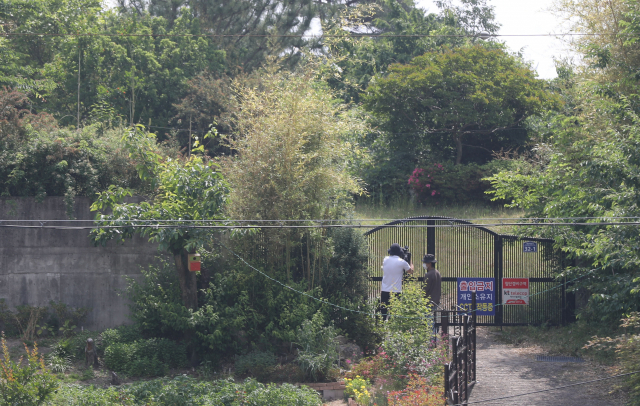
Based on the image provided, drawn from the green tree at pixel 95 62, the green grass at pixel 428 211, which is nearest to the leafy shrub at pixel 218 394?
the green grass at pixel 428 211

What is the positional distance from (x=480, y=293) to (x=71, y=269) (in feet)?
26.7

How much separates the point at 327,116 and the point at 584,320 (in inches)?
253

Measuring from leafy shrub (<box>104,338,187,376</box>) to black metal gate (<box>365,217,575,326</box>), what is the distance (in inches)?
165

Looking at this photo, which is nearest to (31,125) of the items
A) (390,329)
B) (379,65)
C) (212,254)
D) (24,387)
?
(212,254)

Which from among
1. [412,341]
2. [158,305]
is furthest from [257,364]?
[412,341]

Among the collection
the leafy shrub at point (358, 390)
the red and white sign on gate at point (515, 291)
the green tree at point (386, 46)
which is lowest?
the leafy shrub at point (358, 390)

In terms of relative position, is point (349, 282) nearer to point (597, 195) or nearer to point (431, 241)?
point (431, 241)

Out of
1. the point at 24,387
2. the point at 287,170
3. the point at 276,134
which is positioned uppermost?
the point at 276,134

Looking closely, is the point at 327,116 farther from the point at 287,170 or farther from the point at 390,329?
the point at 390,329

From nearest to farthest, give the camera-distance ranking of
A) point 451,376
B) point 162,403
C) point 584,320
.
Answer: point 451,376
point 162,403
point 584,320

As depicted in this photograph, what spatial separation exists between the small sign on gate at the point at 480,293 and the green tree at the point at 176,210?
5120 millimetres

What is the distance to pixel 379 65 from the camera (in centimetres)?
2544

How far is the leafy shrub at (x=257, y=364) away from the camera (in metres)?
8.94

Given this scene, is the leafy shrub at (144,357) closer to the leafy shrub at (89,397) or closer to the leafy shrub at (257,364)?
the leafy shrub at (257,364)
